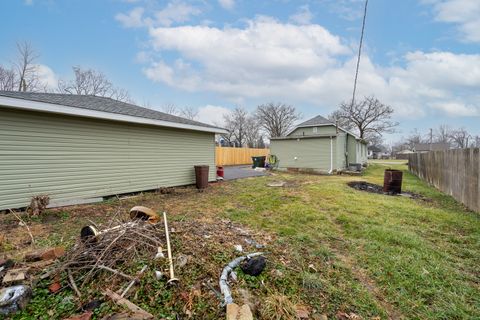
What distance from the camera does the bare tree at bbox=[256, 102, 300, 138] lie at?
3772cm

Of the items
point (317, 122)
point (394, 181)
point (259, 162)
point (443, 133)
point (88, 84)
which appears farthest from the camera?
point (443, 133)

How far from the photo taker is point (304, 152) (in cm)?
1636

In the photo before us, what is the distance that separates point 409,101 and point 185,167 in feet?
78.1

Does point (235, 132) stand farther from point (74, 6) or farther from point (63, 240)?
point (63, 240)

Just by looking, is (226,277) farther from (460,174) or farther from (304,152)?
(304,152)

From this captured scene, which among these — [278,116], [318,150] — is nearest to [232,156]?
[318,150]

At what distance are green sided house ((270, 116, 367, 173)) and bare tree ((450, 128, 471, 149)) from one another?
177 feet

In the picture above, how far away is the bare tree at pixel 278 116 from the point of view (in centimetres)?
3772

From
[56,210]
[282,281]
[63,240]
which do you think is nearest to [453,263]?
[282,281]

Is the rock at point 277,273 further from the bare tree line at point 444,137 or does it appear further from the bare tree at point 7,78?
the bare tree line at point 444,137

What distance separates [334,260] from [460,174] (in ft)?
20.1

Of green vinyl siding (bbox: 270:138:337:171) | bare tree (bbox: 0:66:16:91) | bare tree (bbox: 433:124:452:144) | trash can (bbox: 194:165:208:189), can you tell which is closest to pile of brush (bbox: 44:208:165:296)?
trash can (bbox: 194:165:208:189)

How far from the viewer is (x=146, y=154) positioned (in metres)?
7.73

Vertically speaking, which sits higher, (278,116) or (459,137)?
(278,116)
